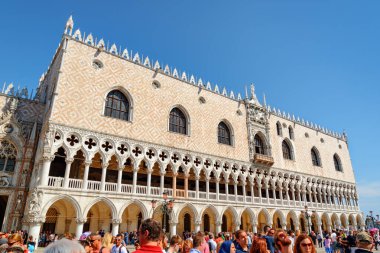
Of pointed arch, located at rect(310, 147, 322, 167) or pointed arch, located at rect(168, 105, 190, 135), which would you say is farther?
pointed arch, located at rect(310, 147, 322, 167)

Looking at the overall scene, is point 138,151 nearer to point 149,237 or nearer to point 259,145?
point 259,145

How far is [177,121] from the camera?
18984 millimetres

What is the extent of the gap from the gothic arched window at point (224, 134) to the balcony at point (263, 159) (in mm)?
2688

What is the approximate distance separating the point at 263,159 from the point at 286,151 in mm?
5049

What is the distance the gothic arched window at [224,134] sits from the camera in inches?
838

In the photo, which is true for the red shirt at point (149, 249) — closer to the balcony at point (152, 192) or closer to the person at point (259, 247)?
the person at point (259, 247)

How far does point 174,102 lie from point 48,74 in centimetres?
951

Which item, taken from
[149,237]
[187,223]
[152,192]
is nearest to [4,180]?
[152,192]

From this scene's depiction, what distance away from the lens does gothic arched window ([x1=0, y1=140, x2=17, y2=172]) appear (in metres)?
14.1

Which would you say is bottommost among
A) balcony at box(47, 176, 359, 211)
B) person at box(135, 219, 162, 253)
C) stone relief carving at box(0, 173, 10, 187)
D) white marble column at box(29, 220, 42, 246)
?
white marble column at box(29, 220, 42, 246)

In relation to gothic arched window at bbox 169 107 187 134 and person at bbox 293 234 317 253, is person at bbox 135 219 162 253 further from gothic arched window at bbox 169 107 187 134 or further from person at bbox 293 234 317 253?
gothic arched window at bbox 169 107 187 134

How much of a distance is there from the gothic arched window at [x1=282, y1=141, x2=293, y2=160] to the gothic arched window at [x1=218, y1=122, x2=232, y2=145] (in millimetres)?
7196

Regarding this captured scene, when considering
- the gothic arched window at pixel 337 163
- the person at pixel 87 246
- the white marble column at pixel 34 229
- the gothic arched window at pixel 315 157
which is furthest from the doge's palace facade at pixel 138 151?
the person at pixel 87 246

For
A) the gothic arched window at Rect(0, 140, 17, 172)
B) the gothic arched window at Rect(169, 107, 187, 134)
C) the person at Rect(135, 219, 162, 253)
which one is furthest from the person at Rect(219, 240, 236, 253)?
the gothic arched window at Rect(0, 140, 17, 172)
